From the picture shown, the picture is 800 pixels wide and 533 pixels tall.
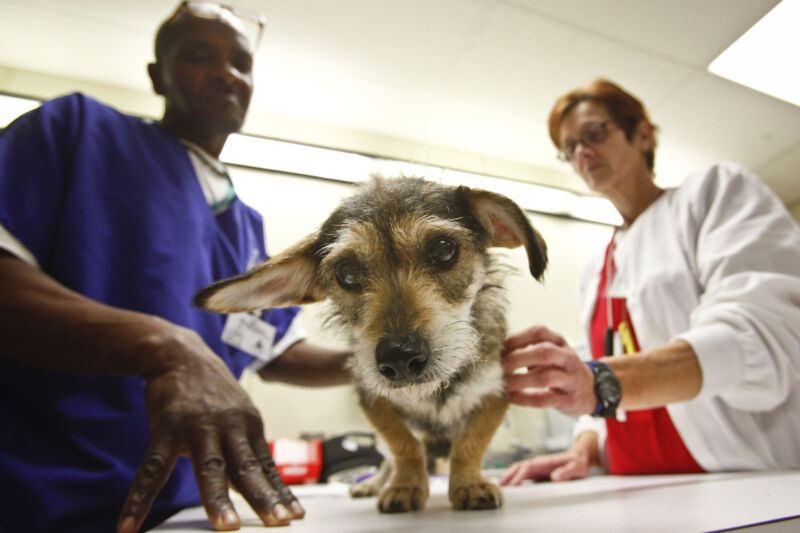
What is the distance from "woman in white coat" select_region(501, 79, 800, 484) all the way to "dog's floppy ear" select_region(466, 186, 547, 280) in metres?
0.37

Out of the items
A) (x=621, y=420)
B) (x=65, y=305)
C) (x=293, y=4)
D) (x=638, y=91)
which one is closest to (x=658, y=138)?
(x=638, y=91)

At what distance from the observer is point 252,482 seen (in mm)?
731

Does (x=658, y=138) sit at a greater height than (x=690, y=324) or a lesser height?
greater

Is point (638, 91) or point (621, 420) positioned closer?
point (638, 91)

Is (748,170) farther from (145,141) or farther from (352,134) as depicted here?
(145,141)

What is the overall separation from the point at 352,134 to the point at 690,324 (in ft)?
4.51

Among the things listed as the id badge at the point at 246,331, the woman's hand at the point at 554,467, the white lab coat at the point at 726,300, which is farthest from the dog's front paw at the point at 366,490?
the white lab coat at the point at 726,300

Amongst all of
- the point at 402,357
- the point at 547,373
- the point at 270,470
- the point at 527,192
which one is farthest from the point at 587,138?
the point at 270,470

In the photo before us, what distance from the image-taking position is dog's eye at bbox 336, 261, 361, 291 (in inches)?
30.5

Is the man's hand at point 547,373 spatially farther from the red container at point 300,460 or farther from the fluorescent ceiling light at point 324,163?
the red container at point 300,460

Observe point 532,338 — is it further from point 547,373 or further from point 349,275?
point 349,275

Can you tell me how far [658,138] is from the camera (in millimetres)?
1140

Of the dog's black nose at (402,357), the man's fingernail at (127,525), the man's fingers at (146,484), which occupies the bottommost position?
the man's fingernail at (127,525)

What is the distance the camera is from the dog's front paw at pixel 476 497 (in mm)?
947
